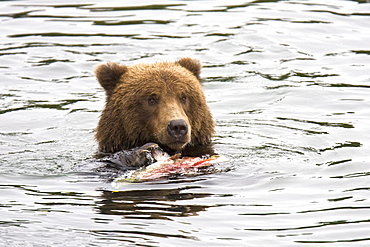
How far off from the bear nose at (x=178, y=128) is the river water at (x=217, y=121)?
0.46 metres

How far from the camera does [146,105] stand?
939 cm

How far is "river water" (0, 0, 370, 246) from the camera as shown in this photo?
7297 mm

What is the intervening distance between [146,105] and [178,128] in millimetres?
710

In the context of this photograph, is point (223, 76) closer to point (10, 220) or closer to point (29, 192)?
point (29, 192)

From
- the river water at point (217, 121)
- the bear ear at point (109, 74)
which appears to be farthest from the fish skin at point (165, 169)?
the bear ear at point (109, 74)

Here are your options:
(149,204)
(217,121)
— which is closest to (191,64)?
(217,121)

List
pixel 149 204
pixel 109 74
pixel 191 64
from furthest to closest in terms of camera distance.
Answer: pixel 191 64, pixel 109 74, pixel 149 204

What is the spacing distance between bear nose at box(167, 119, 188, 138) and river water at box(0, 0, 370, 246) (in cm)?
46

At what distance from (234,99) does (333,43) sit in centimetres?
370

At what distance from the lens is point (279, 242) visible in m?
6.91

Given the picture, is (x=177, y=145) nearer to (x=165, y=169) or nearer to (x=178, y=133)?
(x=178, y=133)

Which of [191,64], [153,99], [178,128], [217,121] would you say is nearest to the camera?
[178,128]

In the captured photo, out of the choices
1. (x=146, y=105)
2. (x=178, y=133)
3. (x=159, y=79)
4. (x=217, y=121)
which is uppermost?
(x=159, y=79)

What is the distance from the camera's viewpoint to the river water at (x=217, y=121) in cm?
730
